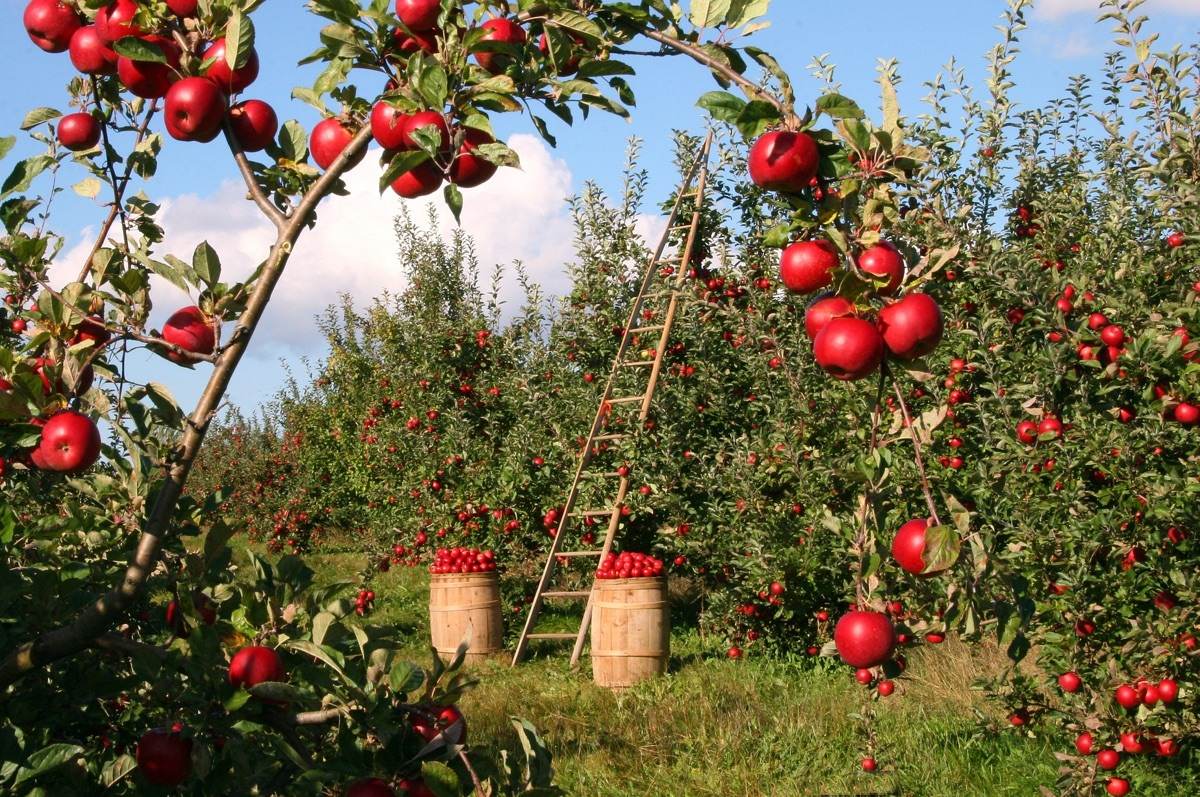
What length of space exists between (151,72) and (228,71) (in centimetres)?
11

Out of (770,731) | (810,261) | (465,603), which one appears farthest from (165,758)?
(465,603)

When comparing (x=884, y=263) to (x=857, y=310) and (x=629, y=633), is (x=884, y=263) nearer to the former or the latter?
(x=857, y=310)

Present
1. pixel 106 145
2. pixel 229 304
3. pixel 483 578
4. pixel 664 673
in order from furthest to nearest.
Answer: pixel 483 578
pixel 664 673
pixel 106 145
pixel 229 304

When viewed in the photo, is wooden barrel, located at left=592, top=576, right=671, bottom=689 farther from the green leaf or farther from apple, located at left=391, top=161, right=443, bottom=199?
apple, located at left=391, top=161, right=443, bottom=199

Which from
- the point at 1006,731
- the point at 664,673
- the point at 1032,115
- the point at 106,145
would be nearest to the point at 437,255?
the point at 664,673

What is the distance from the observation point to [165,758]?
1.34 meters

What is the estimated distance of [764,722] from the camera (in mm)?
4863

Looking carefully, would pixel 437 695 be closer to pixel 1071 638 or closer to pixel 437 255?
pixel 1071 638

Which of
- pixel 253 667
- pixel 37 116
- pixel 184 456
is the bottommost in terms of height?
pixel 253 667

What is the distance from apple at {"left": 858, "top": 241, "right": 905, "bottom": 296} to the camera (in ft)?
3.79

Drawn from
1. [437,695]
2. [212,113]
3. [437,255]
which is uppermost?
[437,255]

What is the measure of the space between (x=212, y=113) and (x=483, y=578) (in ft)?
20.6

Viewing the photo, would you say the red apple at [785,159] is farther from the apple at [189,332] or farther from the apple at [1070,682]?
the apple at [1070,682]

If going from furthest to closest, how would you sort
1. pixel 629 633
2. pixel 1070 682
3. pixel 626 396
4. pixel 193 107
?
pixel 626 396 → pixel 629 633 → pixel 1070 682 → pixel 193 107
